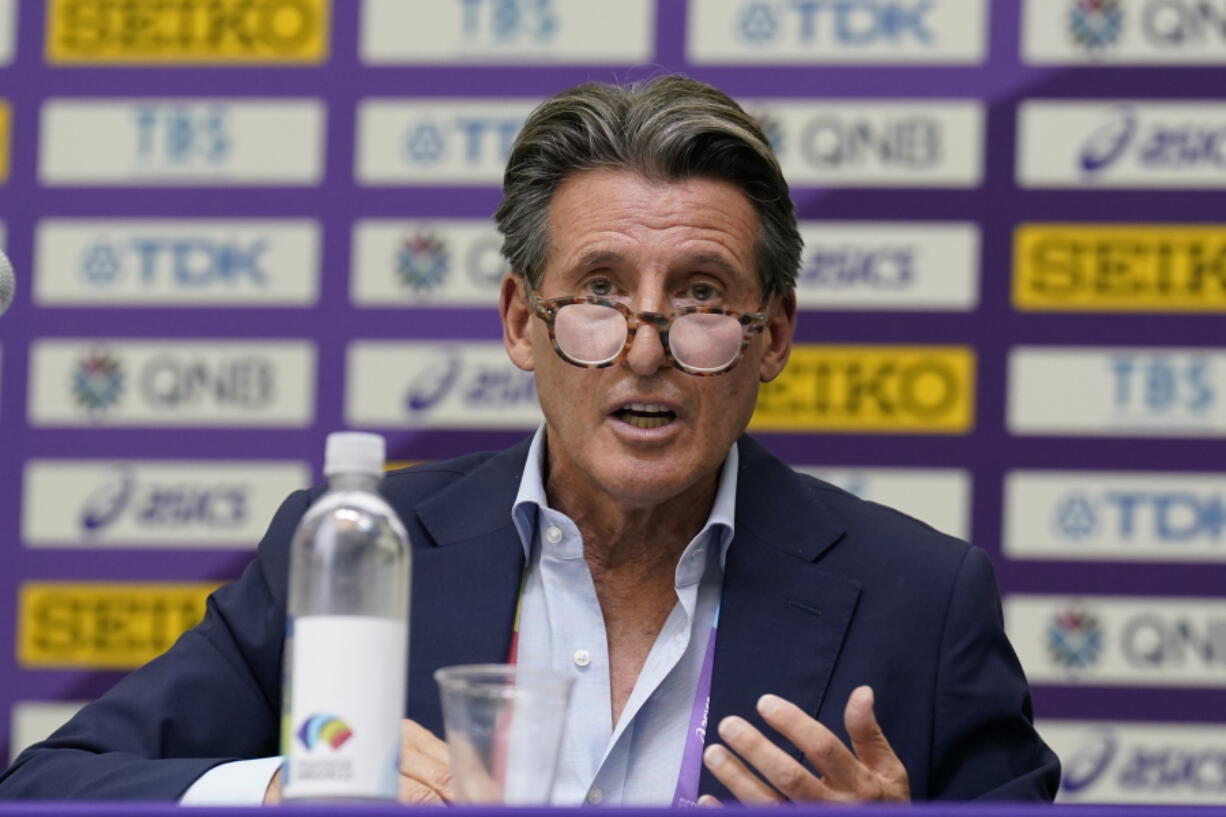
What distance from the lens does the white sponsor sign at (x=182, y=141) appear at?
3209mm

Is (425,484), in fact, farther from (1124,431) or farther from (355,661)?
(1124,431)

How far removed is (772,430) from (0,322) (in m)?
1.47

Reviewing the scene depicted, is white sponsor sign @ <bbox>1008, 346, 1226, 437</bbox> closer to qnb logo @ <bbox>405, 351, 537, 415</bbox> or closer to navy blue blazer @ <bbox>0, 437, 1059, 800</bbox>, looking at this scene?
qnb logo @ <bbox>405, 351, 537, 415</bbox>

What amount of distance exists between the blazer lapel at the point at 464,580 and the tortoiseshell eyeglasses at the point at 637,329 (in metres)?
0.25

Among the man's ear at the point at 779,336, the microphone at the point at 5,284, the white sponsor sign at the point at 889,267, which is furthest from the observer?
the white sponsor sign at the point at 889,267

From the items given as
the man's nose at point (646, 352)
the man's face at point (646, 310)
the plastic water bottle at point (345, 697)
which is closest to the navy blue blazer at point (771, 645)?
the man's face at point (646, 310)

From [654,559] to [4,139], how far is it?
6.43 ft

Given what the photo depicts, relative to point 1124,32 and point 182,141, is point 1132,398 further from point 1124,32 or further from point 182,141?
point 182,141

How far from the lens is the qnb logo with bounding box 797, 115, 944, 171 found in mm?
3062

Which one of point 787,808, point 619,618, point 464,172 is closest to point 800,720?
point 787,808

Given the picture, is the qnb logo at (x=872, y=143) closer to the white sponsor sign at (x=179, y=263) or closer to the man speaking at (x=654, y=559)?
the white sponsor sign at (x=179, y=263)

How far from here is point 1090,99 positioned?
3.05 metres

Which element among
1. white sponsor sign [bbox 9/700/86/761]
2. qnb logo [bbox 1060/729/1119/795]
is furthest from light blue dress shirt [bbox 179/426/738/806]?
white sponsor sign [bbox 9/700/86/761]

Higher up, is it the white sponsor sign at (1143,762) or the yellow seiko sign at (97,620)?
the yellow seiko sign at (97,620)
